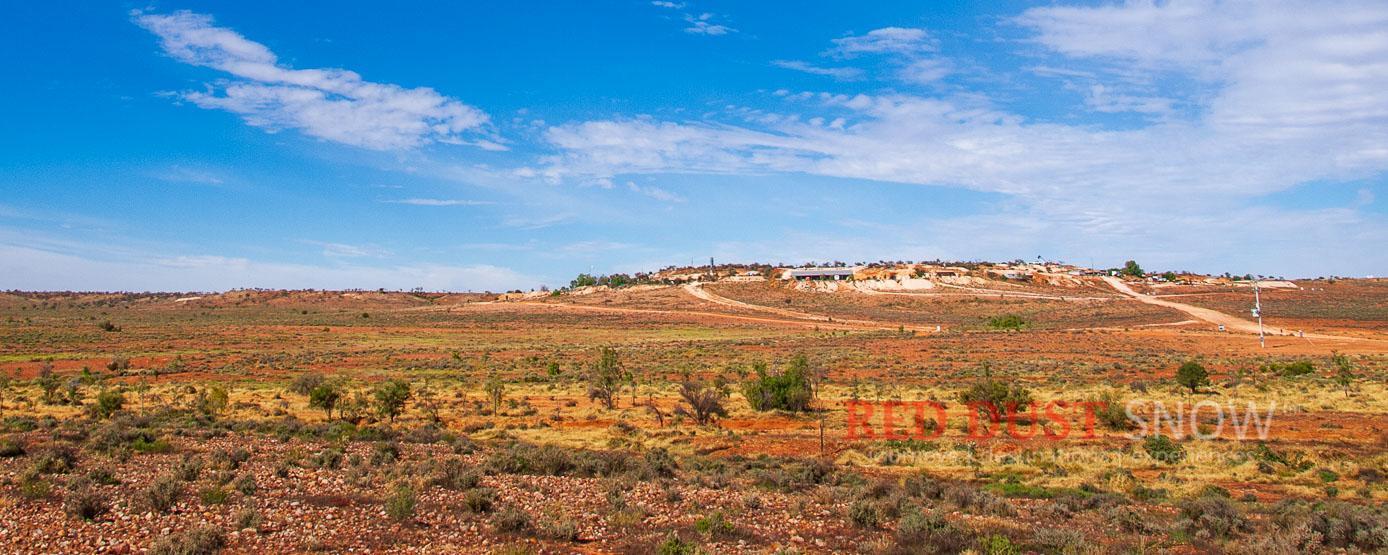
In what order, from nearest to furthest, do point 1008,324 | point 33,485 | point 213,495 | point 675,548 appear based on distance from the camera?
point 675,548 → point 213,495 → point 33,485 → point 1008,324

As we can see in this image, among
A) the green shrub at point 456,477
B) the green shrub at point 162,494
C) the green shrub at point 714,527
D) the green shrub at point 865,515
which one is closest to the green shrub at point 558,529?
the green shrub at point 714,527

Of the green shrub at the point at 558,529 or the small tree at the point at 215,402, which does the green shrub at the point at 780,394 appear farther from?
the small tree at the point at 215,402

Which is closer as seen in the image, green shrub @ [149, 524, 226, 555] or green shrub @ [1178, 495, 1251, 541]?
green shrub @ [149, 524, 226, 555]

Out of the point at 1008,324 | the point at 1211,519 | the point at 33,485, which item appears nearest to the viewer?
the point at 1211,519

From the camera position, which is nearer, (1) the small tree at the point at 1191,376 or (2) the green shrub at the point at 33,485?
(2) the green shrub at the point at 33,485

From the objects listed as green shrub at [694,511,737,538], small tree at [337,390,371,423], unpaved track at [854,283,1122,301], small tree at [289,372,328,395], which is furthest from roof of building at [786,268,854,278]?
green shrub at [694,511,737,538]

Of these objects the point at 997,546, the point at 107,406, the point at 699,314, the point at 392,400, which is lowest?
the point at 107,406

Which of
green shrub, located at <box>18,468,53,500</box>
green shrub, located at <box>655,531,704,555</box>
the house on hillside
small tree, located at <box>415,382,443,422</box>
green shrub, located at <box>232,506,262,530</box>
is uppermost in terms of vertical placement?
the house on hillside

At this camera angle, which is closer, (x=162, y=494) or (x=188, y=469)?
(x=162, y=494)

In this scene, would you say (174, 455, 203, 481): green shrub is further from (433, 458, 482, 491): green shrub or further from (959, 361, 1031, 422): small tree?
(959, 361, 1031, 422): small tree

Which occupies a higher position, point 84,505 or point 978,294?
point 978,294

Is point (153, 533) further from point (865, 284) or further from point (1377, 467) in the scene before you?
point (865, 284)

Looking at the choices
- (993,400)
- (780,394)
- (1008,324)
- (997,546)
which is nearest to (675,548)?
(997,546)

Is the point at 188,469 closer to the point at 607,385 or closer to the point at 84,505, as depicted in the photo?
the point at 84,505
